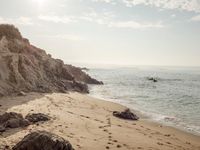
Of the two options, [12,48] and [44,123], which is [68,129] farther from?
[12,48]

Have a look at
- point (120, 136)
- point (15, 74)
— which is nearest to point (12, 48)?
point (15, 74)

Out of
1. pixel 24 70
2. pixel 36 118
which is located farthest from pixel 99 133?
pixel 24 70

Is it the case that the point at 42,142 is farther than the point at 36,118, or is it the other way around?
the point at 36,118

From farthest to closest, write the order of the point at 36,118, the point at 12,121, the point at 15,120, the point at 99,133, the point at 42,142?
the point at 36,118, the point at 99,133, the point at 15,120, the point at 12,121, the point at 42,142

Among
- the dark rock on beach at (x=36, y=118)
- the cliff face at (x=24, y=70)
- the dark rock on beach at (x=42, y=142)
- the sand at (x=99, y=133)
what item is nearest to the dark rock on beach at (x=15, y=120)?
the dark rock on beach at (x=36, y=118)

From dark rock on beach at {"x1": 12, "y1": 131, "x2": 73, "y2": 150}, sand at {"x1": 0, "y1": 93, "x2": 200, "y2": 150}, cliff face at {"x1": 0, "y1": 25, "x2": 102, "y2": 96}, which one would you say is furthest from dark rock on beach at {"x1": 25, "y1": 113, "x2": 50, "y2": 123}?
cliff face at {"x1": 0, "y1": 25, "x2": 102, "y2": 96}

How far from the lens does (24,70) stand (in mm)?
36562

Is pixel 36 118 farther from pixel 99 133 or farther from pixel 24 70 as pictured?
pixel 24 70

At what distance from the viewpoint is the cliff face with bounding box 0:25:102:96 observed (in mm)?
32938

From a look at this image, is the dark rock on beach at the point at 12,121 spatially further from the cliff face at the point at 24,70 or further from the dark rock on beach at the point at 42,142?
the cliff face at the point at 24,70

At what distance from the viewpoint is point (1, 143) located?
13.6 m

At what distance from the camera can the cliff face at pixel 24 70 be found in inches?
1297

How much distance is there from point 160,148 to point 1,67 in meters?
23.1

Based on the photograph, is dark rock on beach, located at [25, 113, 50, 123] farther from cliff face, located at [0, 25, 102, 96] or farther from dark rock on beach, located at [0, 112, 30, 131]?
cliff face, located at [0, 25, 102, 96]
